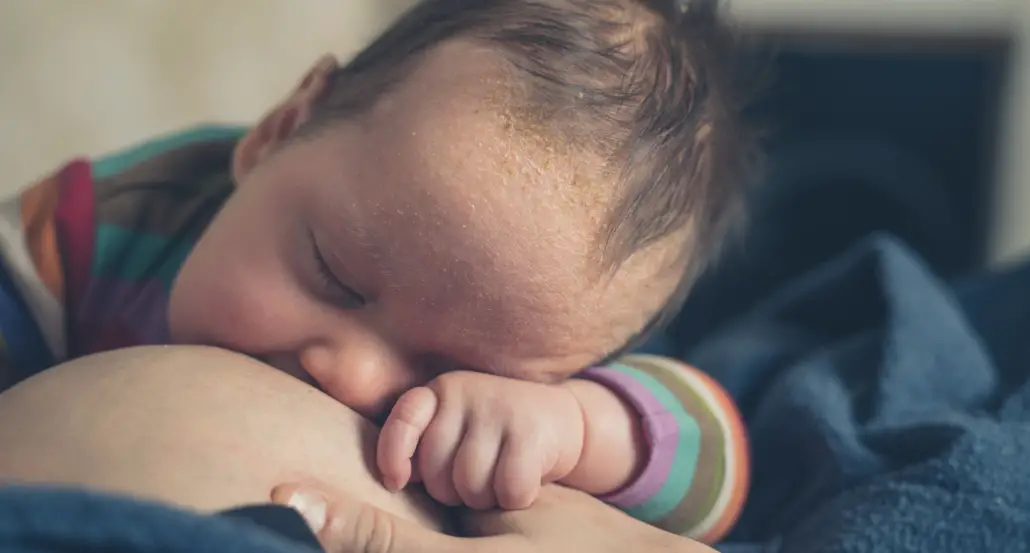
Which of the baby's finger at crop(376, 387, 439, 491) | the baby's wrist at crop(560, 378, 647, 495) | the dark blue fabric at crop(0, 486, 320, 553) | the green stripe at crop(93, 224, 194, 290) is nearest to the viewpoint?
the dark blue fabric at crop(0, 486, 320, 553)

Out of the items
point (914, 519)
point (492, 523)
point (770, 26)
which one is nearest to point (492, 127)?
point (492, 523)

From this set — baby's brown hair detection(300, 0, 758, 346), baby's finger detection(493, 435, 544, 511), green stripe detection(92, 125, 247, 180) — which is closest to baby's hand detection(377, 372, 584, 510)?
baby's finger detection(493, 435, 544, 511)

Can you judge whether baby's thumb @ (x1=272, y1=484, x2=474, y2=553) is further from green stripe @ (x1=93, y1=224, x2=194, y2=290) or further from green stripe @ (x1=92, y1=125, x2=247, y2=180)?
green stripe @ (x1=92, y1=125, x2=247, y2=180)

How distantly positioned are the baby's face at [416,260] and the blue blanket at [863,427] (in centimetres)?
18

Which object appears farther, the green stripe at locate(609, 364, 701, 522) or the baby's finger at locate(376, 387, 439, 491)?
the green stripe at locate(609, 364, 701, 522)

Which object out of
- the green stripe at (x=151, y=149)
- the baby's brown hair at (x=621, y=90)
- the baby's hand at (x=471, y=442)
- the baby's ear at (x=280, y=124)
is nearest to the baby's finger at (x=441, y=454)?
the baby's hand at (x=471, y=442)

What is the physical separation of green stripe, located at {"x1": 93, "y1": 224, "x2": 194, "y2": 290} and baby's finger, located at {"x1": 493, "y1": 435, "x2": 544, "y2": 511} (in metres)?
0.33

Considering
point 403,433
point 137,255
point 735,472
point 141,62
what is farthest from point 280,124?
point 141,62

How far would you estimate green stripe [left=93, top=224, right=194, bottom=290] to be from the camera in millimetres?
717

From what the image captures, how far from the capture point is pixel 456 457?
0.52 m

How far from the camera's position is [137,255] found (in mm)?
733

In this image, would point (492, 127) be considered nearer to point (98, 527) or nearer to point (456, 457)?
point (456, 457)

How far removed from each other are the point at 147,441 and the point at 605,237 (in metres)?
0.26

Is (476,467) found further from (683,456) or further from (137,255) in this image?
(137,255)
